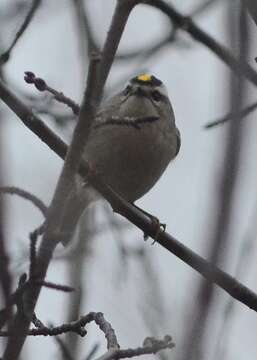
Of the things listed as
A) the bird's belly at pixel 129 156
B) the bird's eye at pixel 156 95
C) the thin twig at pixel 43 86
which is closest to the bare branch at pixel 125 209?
the thin twig at pixel 43 86

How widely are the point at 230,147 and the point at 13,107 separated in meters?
1.27

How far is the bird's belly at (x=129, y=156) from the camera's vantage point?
482 cm

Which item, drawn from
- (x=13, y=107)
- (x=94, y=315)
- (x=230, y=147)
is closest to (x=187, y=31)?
(x=13, y=107)

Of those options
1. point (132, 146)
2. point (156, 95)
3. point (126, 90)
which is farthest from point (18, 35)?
point (156, 95)

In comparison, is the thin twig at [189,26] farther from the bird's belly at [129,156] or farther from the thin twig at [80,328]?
the thin twig at [80,328]

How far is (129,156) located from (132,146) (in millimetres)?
62

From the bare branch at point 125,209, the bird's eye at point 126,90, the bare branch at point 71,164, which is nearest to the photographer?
the bare branch at point 71,164

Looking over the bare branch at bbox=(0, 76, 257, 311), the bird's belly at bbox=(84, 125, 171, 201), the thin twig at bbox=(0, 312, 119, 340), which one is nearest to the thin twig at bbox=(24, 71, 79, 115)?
the bare branch at bbox=(0, 76, 257, 311)

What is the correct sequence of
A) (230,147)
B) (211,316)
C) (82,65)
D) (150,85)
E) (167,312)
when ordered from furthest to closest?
(82,65)
(150,85)
(167,312)
(230,147)
(211,316)

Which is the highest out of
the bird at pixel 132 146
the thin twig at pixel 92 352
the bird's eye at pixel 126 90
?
the bird's eye at pixel 126 90

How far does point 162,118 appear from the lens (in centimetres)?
525

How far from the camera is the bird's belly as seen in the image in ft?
15.8

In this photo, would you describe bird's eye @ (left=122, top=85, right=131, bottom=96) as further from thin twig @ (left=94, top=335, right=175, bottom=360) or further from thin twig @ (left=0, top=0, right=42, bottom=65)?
thin twig @ (left=94, top=335, right=175, bottom=360)

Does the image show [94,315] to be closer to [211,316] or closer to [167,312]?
[211,316]
